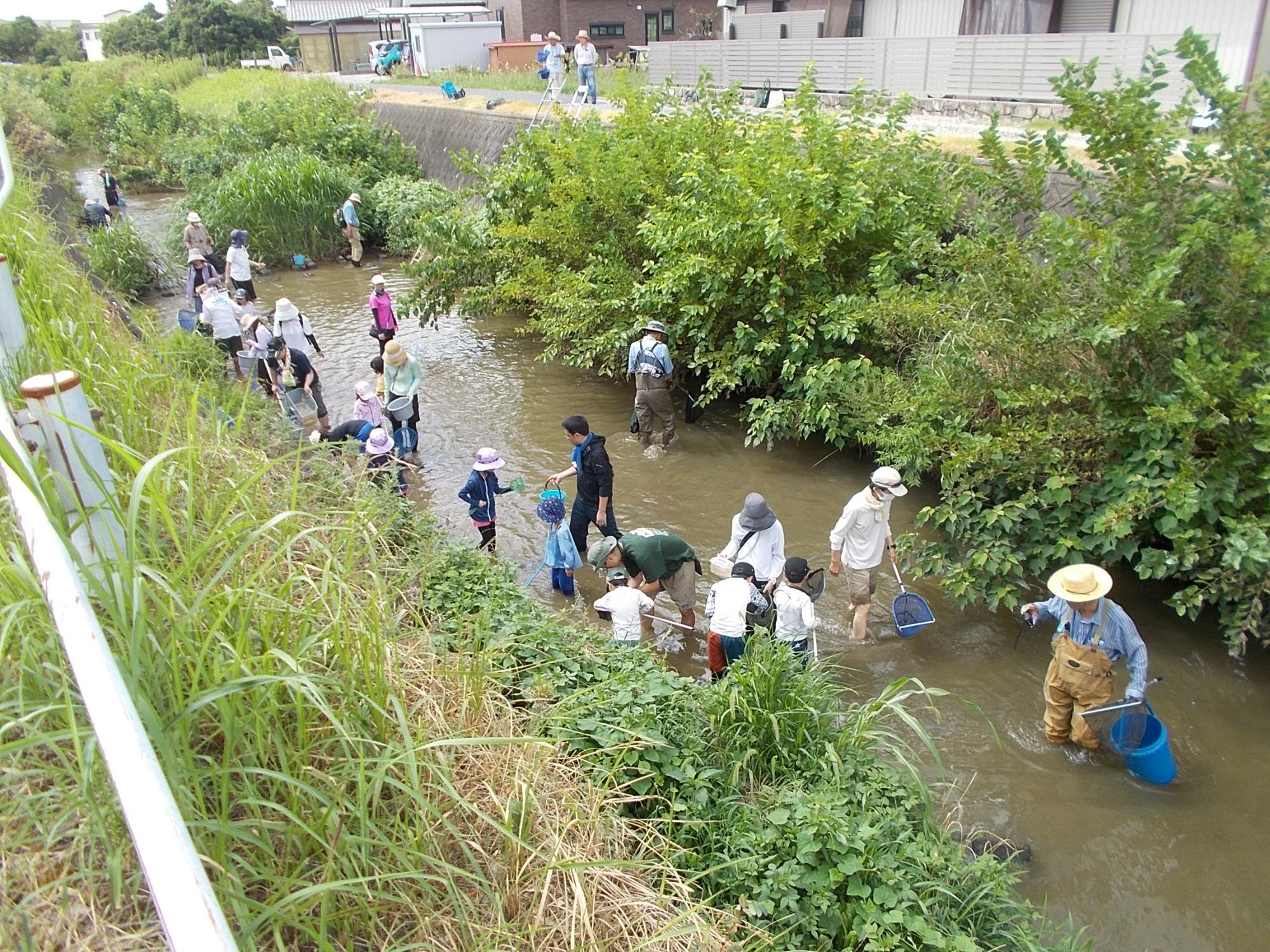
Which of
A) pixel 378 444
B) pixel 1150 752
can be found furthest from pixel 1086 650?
pixel 378 444

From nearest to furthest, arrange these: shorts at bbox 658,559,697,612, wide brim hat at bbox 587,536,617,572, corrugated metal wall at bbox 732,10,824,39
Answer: wide brim hat at bbox 587,536,617,572, shorts at bbox 658,559,697,612, corrugated metal wall at bbox 732,10,824,39

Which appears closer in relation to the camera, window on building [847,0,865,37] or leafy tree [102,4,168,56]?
window on building [847,0,865,37]

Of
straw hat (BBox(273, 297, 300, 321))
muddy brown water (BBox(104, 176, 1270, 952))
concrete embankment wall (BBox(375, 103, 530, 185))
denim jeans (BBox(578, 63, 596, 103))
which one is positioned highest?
denim jeans (BBox(578, 63, 596, 103))

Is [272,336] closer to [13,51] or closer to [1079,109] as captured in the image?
[1079,109]

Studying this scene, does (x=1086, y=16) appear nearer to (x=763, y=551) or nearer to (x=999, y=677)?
(x=999, y=677)

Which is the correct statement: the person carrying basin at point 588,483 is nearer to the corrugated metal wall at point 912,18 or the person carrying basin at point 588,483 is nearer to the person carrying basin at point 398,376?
the person carrying basin at point 398,376

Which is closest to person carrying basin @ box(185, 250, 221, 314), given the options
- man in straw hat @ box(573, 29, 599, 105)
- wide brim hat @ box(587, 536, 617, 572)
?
wide brim hat @ box(587, 536, 617, 572)

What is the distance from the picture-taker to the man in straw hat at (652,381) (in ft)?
31.5

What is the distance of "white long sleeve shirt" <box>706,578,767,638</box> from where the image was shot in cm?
575

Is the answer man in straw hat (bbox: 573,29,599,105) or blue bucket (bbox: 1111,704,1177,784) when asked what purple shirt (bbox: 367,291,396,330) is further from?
man in straw hat (bbox: 573,29,599,105)

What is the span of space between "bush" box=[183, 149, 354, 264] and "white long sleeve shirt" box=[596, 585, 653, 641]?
52.6 ft

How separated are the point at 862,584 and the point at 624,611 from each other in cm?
206

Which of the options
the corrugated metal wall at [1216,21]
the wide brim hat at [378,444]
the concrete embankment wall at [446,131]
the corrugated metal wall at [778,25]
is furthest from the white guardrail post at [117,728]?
the corrugated metal wall at [778,25]

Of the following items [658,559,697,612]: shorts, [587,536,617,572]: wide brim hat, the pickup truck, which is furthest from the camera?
the pickup truck
